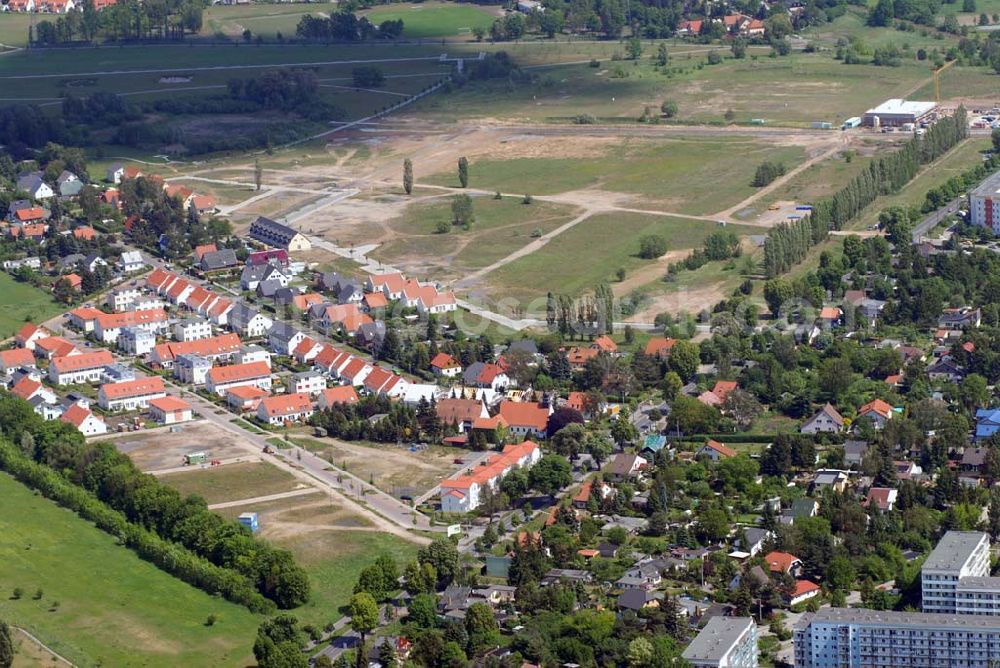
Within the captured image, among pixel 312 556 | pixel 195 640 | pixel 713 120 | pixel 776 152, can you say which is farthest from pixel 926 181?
pixel 195 640

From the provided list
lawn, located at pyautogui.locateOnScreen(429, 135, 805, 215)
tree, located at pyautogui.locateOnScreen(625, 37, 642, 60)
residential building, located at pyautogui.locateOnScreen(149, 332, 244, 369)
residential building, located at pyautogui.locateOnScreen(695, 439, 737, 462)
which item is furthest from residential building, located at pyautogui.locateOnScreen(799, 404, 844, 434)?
tree, located at pyautogui.locateOnScreen(625, 37, 642, 60)

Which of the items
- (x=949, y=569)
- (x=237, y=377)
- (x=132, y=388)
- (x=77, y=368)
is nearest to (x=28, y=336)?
(x=77, y=368)

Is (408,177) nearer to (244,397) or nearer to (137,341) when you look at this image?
(137,341)

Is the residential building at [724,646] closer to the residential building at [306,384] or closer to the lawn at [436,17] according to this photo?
the residential building at [306,384]

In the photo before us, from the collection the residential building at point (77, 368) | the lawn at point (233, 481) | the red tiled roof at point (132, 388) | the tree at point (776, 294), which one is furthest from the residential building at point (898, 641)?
the residential building at point (77, 368)

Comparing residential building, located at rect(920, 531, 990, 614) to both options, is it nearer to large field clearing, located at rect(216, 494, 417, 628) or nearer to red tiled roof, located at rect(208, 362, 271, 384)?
large field clearing, located at rect(216, 494, 417, 628)
